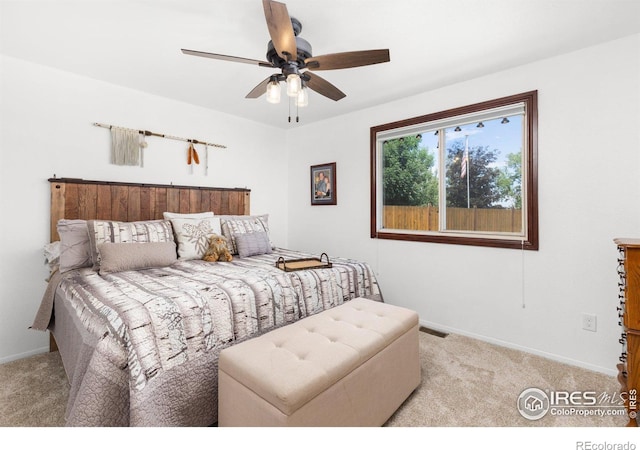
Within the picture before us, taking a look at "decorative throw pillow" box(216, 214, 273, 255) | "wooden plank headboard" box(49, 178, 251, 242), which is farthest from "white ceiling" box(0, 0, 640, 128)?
"decorative throw pillow" box(216, 214, 273, 255)

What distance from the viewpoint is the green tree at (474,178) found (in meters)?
2.81

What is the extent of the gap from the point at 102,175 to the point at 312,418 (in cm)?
288

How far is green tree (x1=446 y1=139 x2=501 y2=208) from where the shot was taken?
2814mm

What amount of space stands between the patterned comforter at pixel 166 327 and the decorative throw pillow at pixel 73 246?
5.1 inches

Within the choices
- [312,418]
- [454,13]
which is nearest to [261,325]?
[312,418]

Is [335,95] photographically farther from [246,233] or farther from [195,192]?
[195,192]

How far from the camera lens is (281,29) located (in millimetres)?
1519

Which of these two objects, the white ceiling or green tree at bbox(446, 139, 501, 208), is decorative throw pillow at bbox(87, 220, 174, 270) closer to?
the white ceiling

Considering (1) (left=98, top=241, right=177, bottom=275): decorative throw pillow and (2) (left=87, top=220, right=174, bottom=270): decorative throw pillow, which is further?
(2) (left=87, top=220, right=174, bottom=270): decorative throw pillow

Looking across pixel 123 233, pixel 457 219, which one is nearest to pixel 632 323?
pixel 457 219

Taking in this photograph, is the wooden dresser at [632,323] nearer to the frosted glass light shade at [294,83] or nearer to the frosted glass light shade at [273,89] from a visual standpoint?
the frosted glass light shade at [294,83]

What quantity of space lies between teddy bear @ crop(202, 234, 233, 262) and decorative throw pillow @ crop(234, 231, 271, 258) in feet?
0.65

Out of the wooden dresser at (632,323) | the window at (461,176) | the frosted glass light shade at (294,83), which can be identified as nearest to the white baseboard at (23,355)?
the frosted glass light shade at (294,83)

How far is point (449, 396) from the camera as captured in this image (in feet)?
6.21
